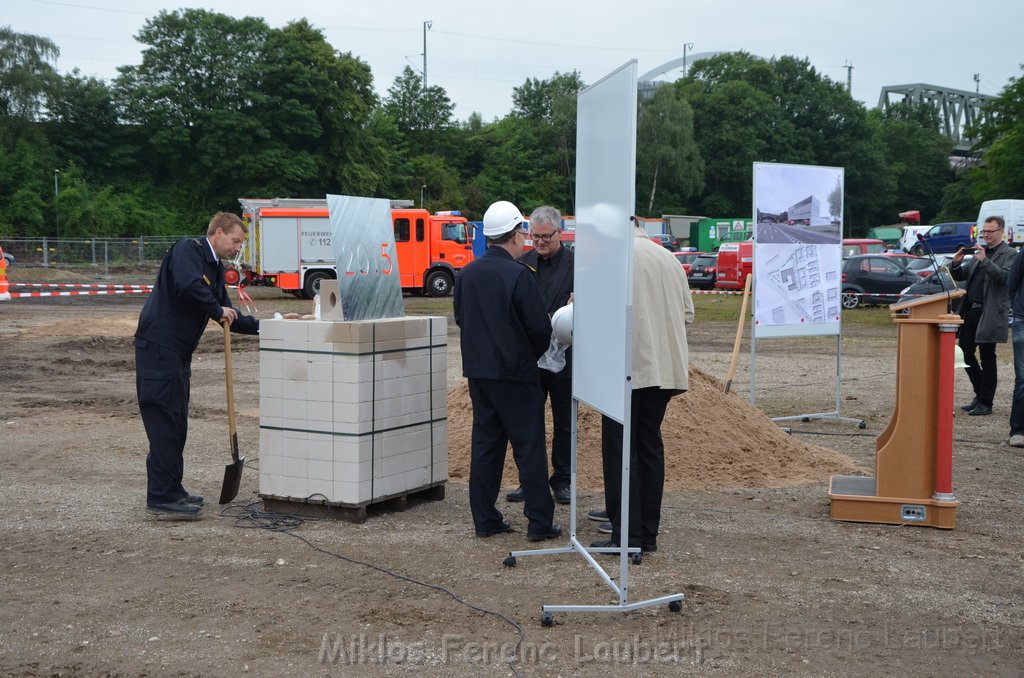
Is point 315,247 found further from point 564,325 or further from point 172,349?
point 564,325

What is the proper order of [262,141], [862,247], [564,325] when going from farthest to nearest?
[262,141] < [862,247] < [564,325]

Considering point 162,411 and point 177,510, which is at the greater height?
point 162,411

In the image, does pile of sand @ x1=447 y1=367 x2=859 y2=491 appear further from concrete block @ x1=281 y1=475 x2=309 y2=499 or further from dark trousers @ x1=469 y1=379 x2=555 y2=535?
concrete block @ x1=281 y1=475 x2=309 y2=499

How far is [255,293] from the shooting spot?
35.9 metres

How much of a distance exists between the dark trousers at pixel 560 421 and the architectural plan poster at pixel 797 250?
3957 millimetres

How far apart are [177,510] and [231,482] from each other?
445 mm

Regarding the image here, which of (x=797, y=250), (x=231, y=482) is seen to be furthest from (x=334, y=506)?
(x=797, y=250)

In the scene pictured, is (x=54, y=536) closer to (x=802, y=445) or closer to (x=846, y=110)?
(x=802, y=445)

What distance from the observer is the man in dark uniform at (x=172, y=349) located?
22.1 feet

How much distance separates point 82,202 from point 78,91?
11.1 meters

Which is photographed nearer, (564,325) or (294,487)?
(564,325)

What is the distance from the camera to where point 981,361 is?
11430 millimetres

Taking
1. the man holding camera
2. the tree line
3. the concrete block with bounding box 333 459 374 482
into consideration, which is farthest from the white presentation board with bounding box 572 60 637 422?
the tree line

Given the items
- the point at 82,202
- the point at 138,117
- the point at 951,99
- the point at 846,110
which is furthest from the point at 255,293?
the point at 951,99
